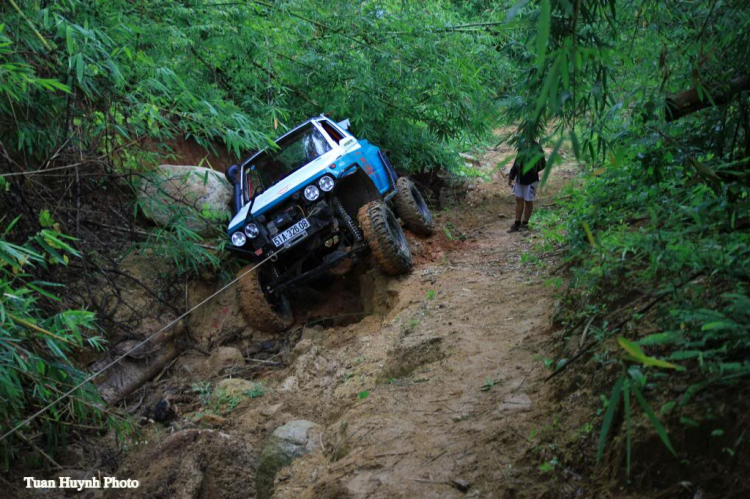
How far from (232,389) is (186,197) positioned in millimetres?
2513

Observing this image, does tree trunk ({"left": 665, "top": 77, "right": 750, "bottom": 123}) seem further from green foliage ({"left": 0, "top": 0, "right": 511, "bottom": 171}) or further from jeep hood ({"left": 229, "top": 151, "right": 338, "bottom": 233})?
jeep hood ({"left": 229, "top": 151, "right": 338, "bottom": 233})

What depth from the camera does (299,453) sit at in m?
3.75

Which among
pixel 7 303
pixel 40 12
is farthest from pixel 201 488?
pixel 40 12

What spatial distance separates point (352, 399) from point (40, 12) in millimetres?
3403

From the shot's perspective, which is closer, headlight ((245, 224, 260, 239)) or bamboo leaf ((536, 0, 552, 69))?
bamboo leaf ((536, 0, 552, 69))

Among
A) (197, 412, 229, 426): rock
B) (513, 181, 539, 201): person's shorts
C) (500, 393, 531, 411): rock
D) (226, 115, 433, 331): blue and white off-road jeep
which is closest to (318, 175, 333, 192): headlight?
(226, 115, 433, 331): blue and white off-road jeep

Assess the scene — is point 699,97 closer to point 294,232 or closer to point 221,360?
point 294,232

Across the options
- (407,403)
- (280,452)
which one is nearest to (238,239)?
(280,452)

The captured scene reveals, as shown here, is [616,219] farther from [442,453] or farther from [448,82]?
[448,82]

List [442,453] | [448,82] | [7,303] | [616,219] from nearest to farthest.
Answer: [442,453]
[7,303]
[616,219]
[448,82]

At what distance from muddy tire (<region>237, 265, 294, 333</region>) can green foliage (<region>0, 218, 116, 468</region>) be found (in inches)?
95.1

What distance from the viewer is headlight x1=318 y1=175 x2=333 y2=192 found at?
623cm

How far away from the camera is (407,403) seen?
3.61 m

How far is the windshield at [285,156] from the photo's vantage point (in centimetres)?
707
